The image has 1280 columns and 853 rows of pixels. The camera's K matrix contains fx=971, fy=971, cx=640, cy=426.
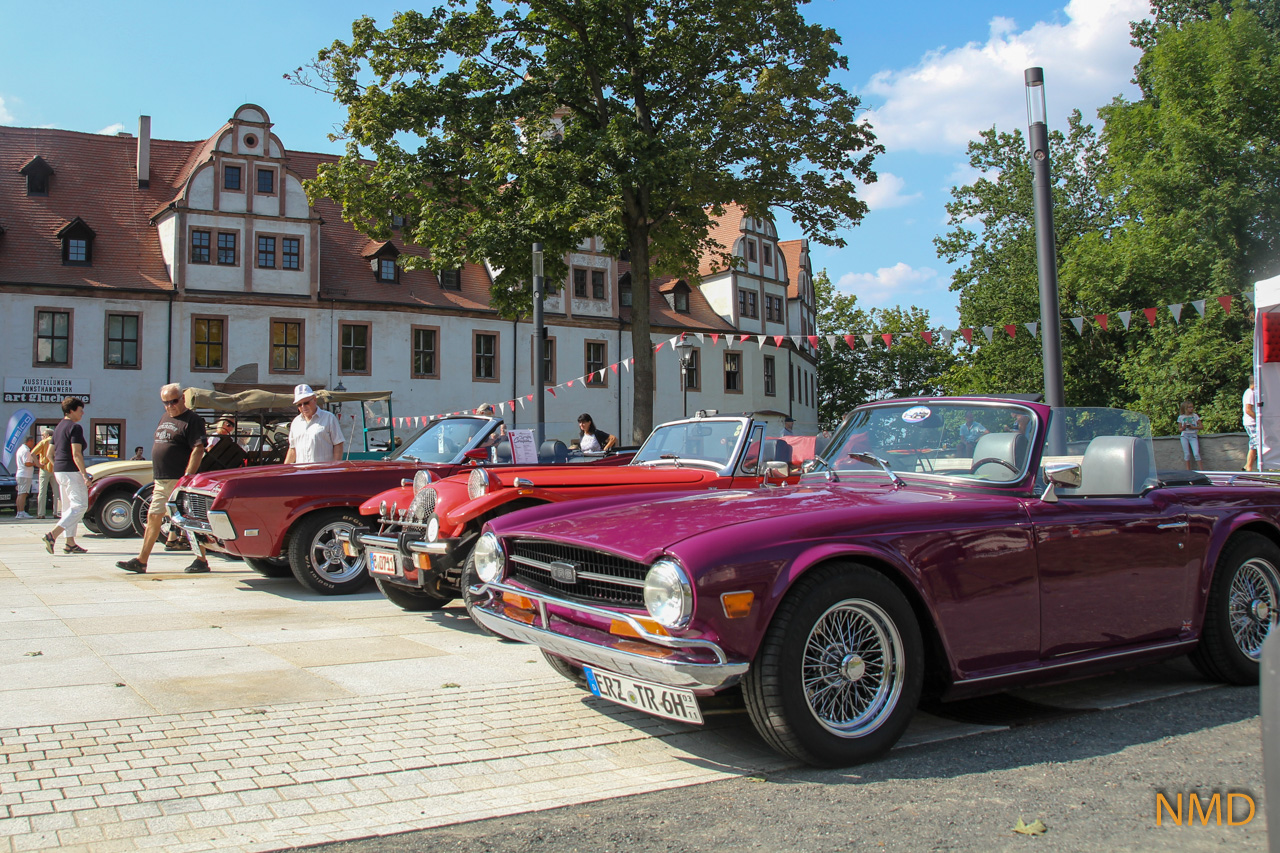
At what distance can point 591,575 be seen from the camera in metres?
4.13

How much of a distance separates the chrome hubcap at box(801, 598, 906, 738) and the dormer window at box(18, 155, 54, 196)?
119 feet

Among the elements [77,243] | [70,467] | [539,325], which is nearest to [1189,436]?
[539,325]

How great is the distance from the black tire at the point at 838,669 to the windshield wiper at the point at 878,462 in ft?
3.71

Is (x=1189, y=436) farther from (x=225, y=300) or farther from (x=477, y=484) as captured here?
(x=225, y=300)

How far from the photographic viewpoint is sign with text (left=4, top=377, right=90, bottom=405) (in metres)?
29.1

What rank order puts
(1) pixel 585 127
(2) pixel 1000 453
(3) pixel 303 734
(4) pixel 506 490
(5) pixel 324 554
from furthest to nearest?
(1) pixel 585 127 → (5) pixel 324 554 → (4) pixel 506 490 → (2) pixel 1000 453 → (3) pixel 303 734

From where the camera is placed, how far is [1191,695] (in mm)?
5121

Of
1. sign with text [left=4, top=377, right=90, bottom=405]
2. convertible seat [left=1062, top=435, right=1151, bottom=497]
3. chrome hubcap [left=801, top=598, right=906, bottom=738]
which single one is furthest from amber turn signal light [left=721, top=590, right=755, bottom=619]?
sign with text [left=4, top=377, right=90, bottom=405]

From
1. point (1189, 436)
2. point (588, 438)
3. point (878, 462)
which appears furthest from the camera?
point (1189, 436)

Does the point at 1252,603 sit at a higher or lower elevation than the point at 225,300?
lower

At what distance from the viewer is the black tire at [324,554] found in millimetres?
8516

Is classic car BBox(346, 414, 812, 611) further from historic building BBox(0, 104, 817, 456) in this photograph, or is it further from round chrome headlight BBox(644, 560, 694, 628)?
historic building BBox(0, 104, 817, 456)

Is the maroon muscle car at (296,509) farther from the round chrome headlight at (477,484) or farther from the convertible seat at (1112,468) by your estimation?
the convertible seat at (1112,468)

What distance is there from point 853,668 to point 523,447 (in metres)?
5.69
